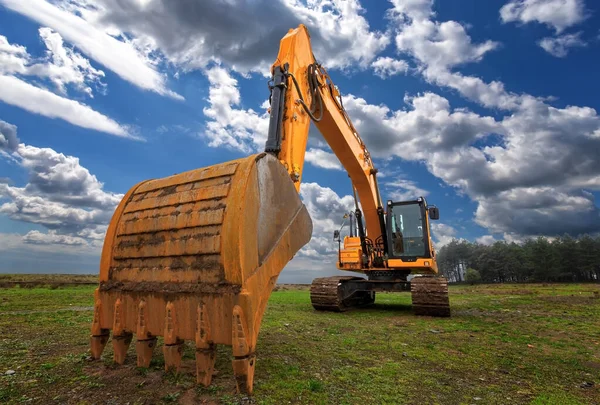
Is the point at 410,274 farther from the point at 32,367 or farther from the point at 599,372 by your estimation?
the point at 32,367

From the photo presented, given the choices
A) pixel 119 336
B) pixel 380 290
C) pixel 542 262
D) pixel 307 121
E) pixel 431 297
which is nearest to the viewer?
pixel 119 336

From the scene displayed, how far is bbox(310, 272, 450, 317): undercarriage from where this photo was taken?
8727mm

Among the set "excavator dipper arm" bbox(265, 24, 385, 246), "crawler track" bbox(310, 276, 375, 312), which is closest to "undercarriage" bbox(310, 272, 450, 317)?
"crawler track" bbox(310, 276, 375, 312)

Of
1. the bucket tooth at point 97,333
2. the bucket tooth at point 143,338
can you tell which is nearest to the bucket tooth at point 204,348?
the bucket tooth at point 143,338

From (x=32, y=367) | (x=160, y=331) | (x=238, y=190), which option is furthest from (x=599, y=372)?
(x=32, y=367)

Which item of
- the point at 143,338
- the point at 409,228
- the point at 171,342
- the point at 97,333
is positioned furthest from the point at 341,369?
the point at 409,228

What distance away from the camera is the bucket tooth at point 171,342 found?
3088mm

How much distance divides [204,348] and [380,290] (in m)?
7.90

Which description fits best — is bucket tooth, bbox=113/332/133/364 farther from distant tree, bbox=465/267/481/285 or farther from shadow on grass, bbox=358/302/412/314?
distant tree, bbox=465/267/481/285

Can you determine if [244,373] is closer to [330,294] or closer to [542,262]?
[330,294]

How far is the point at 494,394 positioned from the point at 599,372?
6.82 feet

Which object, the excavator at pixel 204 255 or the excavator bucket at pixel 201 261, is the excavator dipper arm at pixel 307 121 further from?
the excavator bucket at pixel 201 261

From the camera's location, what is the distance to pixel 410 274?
34.4ft

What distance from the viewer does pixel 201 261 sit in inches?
123
